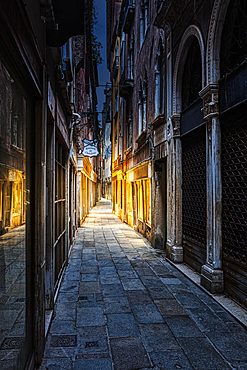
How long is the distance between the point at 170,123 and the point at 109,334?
5465mm

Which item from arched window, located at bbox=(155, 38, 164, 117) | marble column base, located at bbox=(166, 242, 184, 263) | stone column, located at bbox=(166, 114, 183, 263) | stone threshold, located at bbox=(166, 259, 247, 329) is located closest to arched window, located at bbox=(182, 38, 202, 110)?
stone column, located at bbox=(166, 114, 183, 263)

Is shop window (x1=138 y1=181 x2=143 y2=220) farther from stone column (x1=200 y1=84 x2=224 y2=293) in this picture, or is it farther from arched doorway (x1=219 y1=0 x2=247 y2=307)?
arched doorway (x1=219 y1=0 x2=247 y2=307)

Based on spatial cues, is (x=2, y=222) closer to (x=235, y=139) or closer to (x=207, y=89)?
(x=235, y=139)

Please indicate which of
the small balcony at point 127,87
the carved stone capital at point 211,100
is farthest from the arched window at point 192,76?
the small balcony at point 127,87

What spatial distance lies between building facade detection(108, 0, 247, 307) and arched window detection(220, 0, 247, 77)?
0.02m

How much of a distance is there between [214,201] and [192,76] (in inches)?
129

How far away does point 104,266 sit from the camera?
6809 millimetres

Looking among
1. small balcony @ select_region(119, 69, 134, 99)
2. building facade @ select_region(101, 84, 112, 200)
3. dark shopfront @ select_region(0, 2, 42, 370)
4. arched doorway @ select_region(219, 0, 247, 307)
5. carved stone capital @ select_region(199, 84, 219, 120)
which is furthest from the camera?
building facade @ select_region(101, 84, 112, 200)

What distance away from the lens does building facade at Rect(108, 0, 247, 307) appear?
4.56m

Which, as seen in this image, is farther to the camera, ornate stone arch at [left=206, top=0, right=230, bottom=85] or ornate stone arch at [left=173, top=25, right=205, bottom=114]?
ornate stone arch at [left=173, top=25, right=205, bottom=114]

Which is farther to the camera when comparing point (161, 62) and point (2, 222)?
point (161, 62)

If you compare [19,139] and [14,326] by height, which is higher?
[19,139]

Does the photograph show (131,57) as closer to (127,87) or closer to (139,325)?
(127,87)

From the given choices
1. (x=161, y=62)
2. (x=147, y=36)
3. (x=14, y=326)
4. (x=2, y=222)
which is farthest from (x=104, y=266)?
(x=147, y=36)
